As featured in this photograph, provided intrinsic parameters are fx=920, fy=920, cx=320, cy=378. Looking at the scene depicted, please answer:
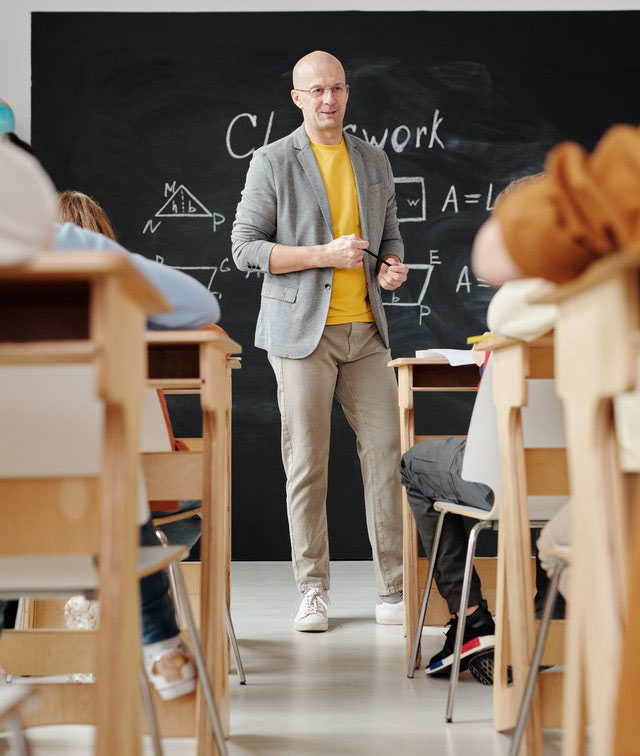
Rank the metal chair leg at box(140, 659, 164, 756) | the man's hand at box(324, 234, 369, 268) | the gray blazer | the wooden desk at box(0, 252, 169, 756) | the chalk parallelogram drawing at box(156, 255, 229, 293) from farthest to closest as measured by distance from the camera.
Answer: the chalk parallelogram drawing at box(156, 255, 229, 293) → the gray blazer → the man's hand at box(324, 234, 369, 268) → the metal chair leg at box(140, 659, 164, 756) → the wooden desk at box(0, 252, 169, 756)

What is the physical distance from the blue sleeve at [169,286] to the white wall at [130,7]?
3295 millimetres

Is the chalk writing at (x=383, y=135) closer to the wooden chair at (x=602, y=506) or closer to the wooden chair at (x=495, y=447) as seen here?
the wooden chair at (x=495, y=447)

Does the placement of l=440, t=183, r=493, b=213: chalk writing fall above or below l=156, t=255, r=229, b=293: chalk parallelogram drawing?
above

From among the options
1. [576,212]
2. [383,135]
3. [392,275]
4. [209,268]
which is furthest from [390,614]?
[383,135]

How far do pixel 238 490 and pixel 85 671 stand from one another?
2.55 meters

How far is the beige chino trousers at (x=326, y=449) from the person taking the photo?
3.12m

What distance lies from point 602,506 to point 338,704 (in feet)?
4.27

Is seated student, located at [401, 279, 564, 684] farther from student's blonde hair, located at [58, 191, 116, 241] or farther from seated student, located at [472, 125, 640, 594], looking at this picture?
seated student, located at [472, 125, 640, 594]

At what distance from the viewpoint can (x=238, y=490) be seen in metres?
4.51

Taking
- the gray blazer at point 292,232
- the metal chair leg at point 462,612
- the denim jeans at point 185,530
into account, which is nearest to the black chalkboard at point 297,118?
the gray blazer at point 292,232

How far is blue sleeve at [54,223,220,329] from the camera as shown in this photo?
1370 mm

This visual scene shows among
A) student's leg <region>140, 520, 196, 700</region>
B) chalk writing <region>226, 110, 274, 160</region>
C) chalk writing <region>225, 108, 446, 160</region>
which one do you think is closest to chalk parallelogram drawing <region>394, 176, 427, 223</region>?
chalk writing <region>225, 108, 446, 160</region>

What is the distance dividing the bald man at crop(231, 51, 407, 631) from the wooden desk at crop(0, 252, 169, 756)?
1950mm

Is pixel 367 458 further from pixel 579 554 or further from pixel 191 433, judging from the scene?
pixel 579 554
